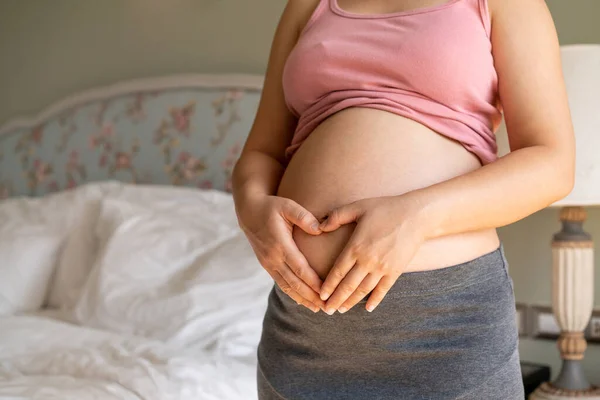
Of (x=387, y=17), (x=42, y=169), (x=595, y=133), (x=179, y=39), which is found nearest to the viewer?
(x=387, y=17)

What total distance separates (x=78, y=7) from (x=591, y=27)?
1925 mm

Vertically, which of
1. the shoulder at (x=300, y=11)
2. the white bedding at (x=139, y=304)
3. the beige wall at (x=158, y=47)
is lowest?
the white bedding at (x=139, y=304)

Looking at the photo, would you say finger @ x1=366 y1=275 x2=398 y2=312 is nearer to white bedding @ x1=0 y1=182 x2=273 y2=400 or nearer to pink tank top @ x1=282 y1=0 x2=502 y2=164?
pink tank top @ x1=282 y1=0 x2=502 y2=164

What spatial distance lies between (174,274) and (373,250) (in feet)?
3.85

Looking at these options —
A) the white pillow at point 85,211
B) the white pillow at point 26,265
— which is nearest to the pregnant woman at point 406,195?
the white pillow at point 85,211

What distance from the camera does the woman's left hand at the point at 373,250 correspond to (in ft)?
2.50

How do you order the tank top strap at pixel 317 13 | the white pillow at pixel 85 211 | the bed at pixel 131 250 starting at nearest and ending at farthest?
the tank top strap at pixel 317 13 → the bed at pixel 131 250 → the white pillow at pixel 85 211

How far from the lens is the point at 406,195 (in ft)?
2.59

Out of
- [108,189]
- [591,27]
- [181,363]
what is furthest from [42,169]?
[591,27]

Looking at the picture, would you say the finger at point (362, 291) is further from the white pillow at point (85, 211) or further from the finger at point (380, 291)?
the white pillow at point (85, 211)

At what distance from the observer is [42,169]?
2779 millimetres

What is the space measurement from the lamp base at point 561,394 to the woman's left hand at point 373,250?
986 millimetres

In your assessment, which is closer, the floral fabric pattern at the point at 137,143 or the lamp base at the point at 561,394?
the lamp base at the point at 561,394

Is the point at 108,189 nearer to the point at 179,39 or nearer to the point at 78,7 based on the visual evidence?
the point at 179,39
